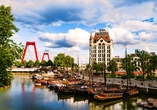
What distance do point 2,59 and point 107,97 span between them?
2643 cm

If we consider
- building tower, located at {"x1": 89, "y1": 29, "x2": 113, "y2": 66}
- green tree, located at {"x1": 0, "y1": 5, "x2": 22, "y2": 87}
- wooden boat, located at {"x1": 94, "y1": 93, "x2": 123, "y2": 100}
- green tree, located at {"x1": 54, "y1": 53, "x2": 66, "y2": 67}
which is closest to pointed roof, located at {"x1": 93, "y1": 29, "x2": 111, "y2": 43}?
building tower, located at {"x1": 89, "y1": 29, "x2": 113, "y2": 66}

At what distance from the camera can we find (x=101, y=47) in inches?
5856

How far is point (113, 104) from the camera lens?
4184cm

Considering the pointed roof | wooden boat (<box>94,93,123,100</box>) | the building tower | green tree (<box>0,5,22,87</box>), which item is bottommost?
wooden boat (<box>94,93,123,100</box>)

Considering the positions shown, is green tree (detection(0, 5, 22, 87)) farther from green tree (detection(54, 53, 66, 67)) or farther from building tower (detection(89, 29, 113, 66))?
green tree (detection(54, 53, 66, 67))

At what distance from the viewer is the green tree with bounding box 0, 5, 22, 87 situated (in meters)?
25.0

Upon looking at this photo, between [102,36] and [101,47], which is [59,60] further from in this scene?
[102,36]

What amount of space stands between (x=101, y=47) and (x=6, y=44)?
126 m

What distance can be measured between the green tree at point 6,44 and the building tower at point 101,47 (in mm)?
119164

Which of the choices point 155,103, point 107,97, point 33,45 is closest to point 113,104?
point 107,97

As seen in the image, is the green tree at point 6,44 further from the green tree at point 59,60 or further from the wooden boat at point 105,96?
the green tree at point 59,60

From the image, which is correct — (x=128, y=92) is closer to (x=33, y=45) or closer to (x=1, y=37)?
(x=1, y=37)

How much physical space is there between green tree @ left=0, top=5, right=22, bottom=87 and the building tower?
119164 millimetres

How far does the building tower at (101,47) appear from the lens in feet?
479
